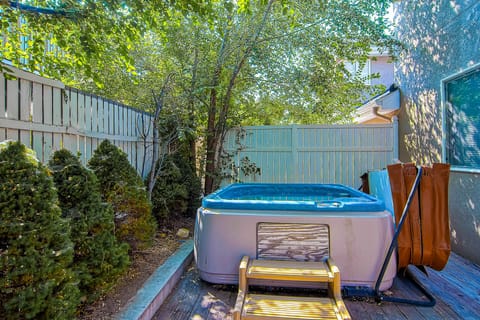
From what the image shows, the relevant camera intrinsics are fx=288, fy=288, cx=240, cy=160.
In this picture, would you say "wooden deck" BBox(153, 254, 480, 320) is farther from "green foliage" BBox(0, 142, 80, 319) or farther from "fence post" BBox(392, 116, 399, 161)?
"fence post" BBox(392, 116, 399, 161)

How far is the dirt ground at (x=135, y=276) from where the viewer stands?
190cm

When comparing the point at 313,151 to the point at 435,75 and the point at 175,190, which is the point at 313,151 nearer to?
the point at 435,75

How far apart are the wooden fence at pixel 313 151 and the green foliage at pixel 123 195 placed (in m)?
2.85

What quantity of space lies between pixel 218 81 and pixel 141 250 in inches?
122

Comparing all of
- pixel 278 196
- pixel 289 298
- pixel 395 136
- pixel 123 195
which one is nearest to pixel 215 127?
pixel 278 196

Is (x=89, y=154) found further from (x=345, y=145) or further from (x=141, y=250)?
(x=345, y=145)

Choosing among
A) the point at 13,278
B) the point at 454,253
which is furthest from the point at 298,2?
the point at 13,278

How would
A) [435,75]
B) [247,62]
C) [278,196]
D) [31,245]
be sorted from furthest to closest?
[247,62]
[278,196]
[435,75]
[31,245]

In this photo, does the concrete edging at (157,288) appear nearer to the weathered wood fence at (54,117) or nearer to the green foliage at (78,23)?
the weathered wood fence at (54,117)

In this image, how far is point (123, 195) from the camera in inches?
102

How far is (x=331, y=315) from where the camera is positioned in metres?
1.78

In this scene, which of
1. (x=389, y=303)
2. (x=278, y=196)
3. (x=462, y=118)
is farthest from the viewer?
(x=278, y=196)

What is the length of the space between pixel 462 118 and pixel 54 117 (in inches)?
166

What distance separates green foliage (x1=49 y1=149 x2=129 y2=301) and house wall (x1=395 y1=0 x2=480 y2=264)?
352cm
